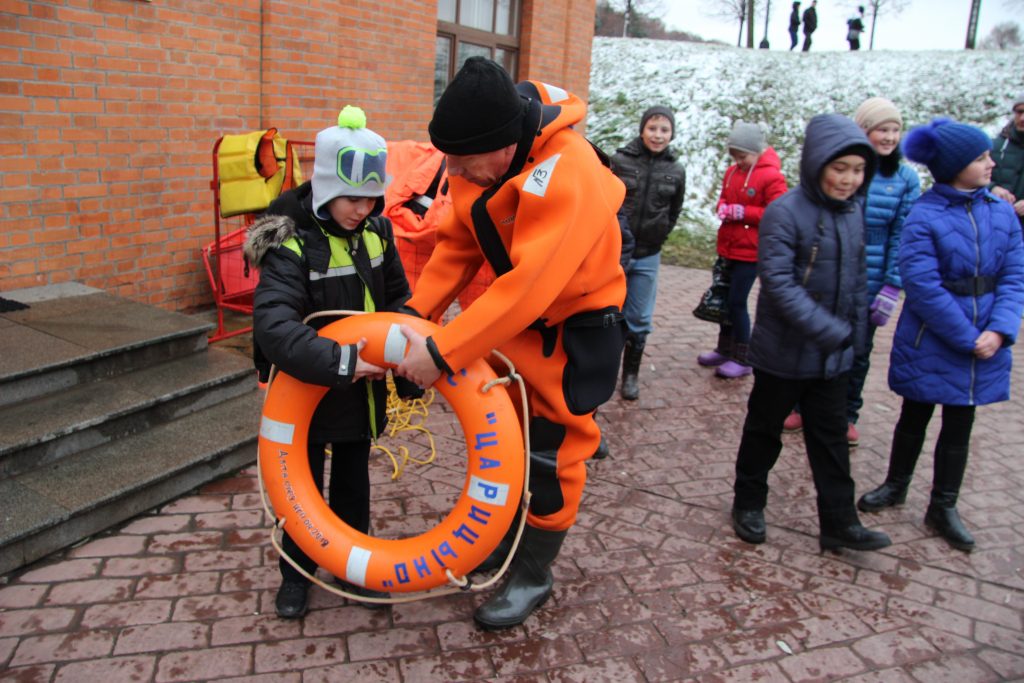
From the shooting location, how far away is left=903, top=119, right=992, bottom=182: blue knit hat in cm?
341

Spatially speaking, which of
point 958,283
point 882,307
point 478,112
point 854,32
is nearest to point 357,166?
point 478,112

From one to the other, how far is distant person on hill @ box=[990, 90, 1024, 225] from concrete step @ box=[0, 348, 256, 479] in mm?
5699

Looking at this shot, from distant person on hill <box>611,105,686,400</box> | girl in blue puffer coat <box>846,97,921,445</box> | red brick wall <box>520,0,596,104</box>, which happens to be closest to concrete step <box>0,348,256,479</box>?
distant person on hill <box>611,105,686,400</box>

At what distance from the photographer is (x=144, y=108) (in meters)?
5.17

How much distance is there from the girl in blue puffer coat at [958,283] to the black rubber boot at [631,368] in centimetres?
189

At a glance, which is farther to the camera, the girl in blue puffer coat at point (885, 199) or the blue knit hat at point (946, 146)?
the girl in blue puffer coat at point (885, 199)

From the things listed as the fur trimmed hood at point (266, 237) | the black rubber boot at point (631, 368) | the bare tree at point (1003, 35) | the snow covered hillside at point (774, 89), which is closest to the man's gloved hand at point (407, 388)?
the fur trimmed hood at point (266, 237)

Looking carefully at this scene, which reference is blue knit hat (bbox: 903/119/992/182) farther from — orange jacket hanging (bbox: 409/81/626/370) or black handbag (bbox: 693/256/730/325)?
black handbag (bbox: 693/256/730/325)

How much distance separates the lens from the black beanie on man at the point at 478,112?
2289mm

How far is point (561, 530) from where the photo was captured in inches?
117

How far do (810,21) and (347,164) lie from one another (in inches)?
1078

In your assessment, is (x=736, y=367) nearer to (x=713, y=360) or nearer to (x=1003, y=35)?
(x=713, y=360)

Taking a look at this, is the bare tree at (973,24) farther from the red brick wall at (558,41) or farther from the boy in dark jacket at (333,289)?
the boy in dark jacket at (333,289)

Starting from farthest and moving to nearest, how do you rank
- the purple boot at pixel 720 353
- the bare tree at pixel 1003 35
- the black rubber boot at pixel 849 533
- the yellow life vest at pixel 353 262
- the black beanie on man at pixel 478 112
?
the bare tree at pixel 1003 35 < the purple boot at pixel 720 353 < the black rubber boot at pixel 849 533 < the yellow life vest at pixel 353 262 < the black beanie on man at pixel 478 112
